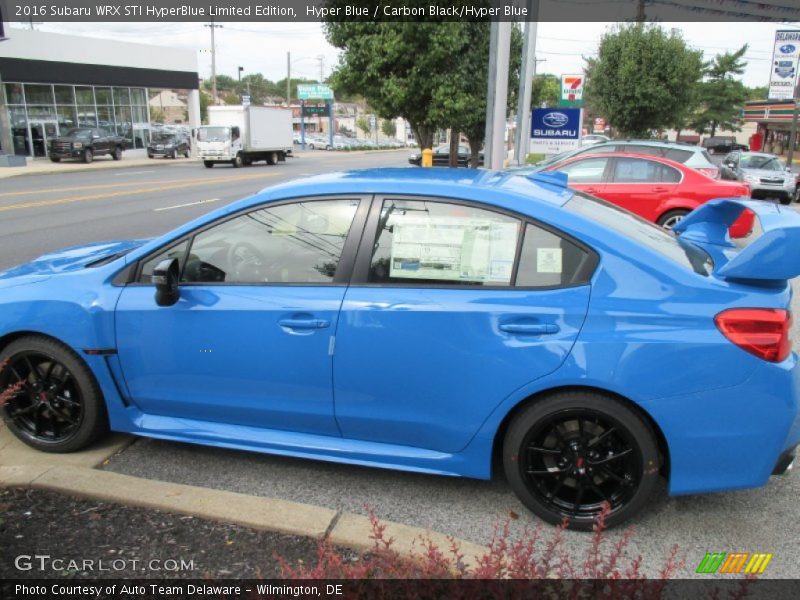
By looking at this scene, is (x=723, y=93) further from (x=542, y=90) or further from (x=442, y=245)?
(x=442, y=245)

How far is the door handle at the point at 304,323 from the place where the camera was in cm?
320

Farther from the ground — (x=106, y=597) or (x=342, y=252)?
(x=342, y=252)

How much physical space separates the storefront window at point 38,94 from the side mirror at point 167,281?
3867cm

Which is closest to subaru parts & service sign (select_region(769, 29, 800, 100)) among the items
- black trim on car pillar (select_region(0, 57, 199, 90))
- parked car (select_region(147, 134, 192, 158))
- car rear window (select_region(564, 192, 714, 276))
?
car rear window (select_region(564, 192, 714, 276))

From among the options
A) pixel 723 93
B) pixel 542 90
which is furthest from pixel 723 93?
pixel 542 90

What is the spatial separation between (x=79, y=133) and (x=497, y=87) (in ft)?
107

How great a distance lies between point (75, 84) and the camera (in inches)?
1497

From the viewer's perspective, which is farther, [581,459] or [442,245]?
[442,245]

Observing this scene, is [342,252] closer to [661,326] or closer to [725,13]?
[661,326]

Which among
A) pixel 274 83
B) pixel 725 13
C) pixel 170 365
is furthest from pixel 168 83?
Result: pixel 274 83

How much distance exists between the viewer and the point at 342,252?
3332 mm

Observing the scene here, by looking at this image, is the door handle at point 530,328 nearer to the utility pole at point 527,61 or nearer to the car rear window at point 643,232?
the car rear window at point 643,232

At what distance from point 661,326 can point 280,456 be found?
7.09ft

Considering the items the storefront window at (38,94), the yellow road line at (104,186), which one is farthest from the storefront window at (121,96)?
the yellow road line at (104,186)
